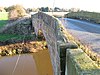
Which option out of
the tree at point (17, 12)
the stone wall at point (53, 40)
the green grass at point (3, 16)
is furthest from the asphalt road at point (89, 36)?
the green grass at point (3, 16)

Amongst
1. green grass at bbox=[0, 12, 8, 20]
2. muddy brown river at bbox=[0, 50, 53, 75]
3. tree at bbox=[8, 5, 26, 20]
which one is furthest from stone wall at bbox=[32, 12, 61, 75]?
green grass at bbox=[0, 12, 8, 20]

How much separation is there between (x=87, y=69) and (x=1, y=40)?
28992mm

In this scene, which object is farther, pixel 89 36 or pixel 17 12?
pixel 17 12

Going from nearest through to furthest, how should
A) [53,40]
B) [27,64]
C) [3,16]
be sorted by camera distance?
1. [53,40]
2. [27,64]
3. [3,16]

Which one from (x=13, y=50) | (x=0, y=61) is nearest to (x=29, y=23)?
(x=13, y=50)

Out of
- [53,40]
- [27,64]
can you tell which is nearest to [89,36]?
[53,40]

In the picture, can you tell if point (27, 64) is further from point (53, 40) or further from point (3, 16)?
point (3, 16)

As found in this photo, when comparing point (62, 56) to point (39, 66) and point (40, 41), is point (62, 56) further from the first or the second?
point (40, 41)

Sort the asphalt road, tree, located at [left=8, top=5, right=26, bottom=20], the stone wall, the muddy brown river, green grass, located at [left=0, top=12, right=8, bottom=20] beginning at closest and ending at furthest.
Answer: the stone wall → the asphalt road → the muddy brown river → tree, located at [left=8, top=5, right=26, bottom=20] → green grass, located at [left=0, top=12, right=8, bottom=20]

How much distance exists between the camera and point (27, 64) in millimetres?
22281

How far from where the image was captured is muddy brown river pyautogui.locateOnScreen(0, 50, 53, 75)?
64.6 ft

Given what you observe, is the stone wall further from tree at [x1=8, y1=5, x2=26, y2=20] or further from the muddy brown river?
tree at [x1=8, y1=5, x2=26, y2=20]

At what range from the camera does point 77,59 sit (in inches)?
153

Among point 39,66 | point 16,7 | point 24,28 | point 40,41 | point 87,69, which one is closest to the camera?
point 87,69
